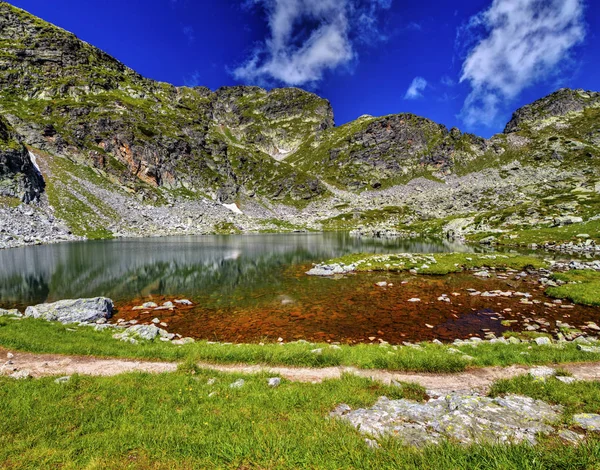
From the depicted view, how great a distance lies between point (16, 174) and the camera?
379 ft

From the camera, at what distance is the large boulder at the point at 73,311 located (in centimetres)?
2311

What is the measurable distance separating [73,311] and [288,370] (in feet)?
68.6

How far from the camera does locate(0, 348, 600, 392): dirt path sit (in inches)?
476

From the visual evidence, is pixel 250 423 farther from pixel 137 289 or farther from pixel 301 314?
pixel 137 289

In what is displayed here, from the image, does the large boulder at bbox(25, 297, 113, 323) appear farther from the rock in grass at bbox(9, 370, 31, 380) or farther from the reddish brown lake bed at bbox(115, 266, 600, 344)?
the rock in grass at bbox(9, 370, 31, 380)

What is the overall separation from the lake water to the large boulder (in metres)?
2.04

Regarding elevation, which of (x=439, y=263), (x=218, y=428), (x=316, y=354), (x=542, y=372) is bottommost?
(x=439, y=263)

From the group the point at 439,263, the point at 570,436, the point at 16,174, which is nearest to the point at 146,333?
the point at 570,436

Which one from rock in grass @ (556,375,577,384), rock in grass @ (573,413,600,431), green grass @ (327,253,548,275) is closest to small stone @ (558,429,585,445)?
rock in grass @ (573,413,600,431)

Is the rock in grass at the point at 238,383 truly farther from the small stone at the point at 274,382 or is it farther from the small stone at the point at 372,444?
the small stone at the point at 372,444

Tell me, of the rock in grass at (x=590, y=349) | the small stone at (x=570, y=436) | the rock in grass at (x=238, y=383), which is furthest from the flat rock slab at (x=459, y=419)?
the rock in grass at (x=590, y=349)

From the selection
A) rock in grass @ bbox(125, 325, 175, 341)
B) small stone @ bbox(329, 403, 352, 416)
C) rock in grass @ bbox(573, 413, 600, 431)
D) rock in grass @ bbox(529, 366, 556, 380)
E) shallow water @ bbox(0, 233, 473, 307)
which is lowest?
shallow water @ bbox(0, 233, 473, 307)

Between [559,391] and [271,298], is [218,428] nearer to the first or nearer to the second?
[559,391]

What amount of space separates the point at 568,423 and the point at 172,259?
6059 centimetres
